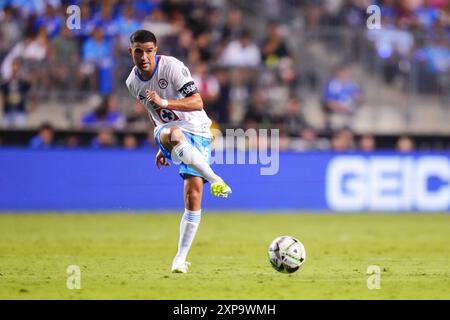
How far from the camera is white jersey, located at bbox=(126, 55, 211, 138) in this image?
1062 centimetres

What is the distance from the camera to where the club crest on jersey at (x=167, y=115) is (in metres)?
10.8

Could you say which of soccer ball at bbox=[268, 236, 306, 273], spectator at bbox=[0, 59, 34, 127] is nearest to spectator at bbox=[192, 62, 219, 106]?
spectator at bbox=[0, 59, 34, 127]

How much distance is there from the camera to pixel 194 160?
10492mm

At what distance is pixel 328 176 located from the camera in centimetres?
2081

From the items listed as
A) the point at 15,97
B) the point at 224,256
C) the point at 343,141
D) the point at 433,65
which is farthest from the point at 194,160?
the point at 433,65

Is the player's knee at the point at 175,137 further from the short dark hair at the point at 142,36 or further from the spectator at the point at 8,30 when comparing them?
the spectator at the point at 8,30

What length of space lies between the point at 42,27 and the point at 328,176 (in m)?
7.39

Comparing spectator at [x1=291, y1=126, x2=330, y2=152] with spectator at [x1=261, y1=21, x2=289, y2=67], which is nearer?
spectator at [x1=291, y1=126, x2=330, y2=152]

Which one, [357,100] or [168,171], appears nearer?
[168,171]

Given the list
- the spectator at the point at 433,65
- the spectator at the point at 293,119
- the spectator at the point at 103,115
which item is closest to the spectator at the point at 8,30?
the spectator at the point at 103,115

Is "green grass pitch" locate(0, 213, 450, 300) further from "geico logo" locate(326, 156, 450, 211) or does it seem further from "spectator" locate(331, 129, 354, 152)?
"spectator" locate(331, 129, 354, 152)

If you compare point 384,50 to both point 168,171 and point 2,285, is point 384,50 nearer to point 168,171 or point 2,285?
point 168,171

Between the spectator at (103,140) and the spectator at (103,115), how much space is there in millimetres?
207
